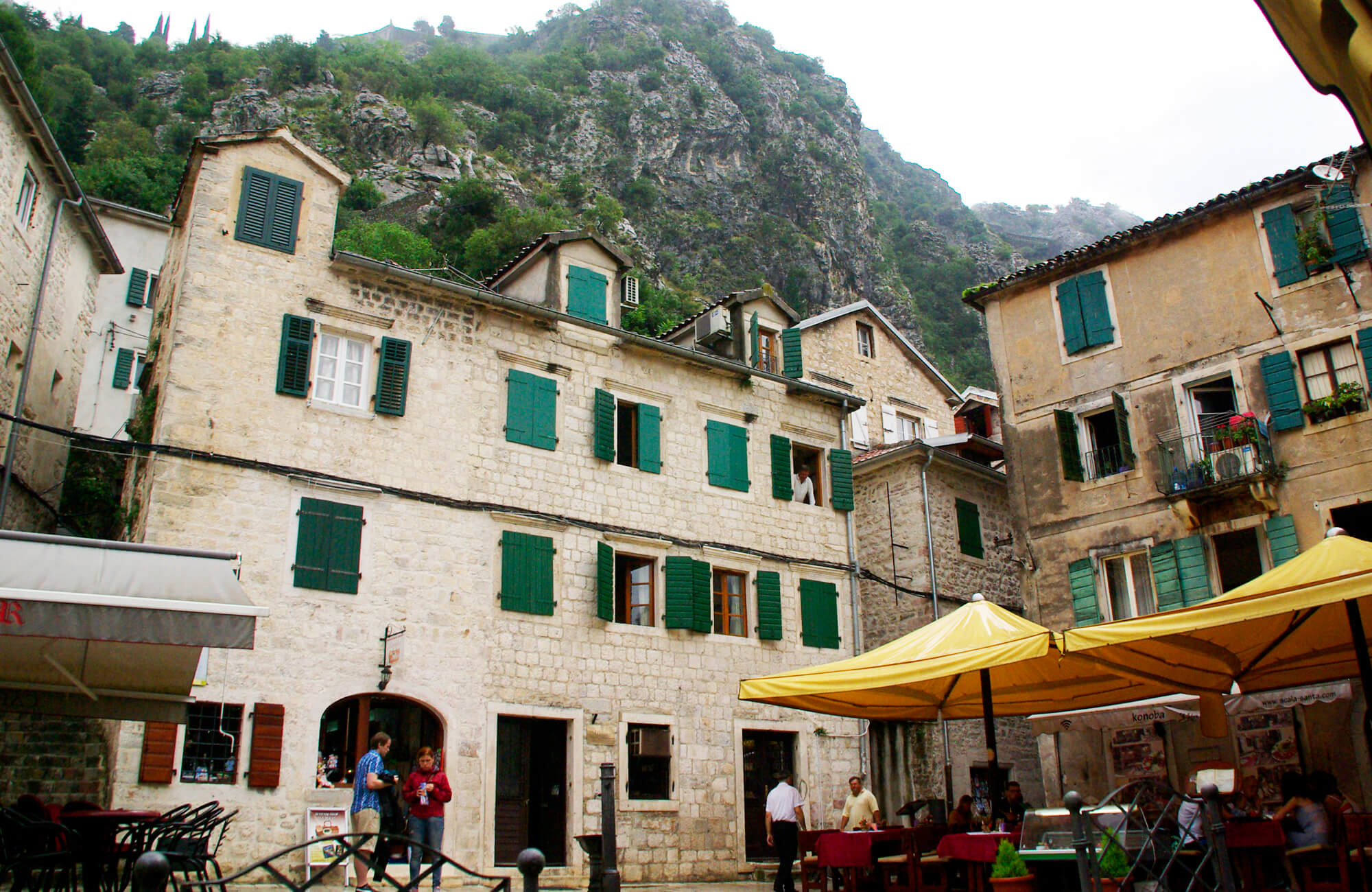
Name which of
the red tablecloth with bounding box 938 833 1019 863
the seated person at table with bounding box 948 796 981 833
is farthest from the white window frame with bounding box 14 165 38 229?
the red tablecloth with bounding box 938 833 1019 863

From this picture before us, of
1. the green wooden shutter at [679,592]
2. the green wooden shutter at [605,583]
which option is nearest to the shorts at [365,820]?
the green wooden shutter at [605,583]

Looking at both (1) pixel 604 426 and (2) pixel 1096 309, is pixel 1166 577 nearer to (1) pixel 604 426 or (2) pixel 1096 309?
(2) pixel 1096 309

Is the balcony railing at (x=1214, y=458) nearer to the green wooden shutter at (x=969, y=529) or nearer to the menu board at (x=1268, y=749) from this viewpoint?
the menu board at (x=1268, y=749)

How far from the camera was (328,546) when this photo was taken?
47.4 ft

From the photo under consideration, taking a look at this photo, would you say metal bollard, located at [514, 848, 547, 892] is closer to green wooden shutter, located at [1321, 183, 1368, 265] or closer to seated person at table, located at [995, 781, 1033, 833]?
seated person at table, located at [995, 781, 1033, 833]

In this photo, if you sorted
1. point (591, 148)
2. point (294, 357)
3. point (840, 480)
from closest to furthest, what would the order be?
point (294, 357) < point (840, 480) < point (591, 148)

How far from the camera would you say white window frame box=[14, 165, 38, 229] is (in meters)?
17.3

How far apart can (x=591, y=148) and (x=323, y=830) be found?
196 ft

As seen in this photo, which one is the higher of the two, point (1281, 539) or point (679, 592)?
point (1281, 539)

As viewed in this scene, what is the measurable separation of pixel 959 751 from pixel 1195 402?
763 cm

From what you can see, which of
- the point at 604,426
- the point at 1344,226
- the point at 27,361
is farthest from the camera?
the point at 27,361

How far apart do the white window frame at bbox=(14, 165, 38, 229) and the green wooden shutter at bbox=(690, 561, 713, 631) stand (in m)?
12.2

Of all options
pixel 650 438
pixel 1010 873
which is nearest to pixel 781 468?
pixel 650 438

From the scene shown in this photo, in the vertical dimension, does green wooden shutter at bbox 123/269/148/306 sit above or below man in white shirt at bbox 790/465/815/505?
above
